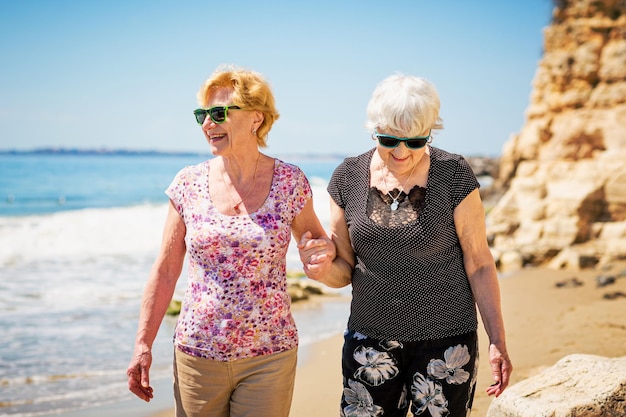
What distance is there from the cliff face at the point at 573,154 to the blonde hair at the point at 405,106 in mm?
9559

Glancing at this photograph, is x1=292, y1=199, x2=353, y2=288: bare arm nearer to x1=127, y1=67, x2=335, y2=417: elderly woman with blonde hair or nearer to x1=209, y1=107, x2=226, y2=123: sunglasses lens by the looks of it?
x1=127, y1=67, x2=335, y2=417: elderly woman with blonde hair

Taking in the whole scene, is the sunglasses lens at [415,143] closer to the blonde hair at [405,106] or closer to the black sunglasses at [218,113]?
the blonde hair at [405,106]

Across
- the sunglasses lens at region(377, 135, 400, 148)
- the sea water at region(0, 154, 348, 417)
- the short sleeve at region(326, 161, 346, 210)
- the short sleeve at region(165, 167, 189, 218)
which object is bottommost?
the sea water at region(0, 154, 348, 417)

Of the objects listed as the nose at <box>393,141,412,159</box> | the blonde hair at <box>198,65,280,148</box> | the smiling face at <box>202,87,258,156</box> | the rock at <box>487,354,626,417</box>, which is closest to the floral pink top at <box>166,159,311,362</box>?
the smiling face at <box>202,87,258,156</box>

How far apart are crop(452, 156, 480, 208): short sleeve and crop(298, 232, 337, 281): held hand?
0.58 meters

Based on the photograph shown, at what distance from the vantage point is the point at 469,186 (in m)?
2.91

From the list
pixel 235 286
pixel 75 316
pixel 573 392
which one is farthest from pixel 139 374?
pixel 75 316

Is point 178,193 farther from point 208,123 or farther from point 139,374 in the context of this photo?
point 139,374

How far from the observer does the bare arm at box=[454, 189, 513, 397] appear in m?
2.88

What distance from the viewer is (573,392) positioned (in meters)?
3.72

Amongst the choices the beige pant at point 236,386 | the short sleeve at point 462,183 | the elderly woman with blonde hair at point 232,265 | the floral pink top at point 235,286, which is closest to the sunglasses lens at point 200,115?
the elderly woman with blonde hair at point 232,265

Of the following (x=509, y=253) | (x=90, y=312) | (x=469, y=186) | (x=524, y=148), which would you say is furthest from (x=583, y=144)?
(x=469, y=186)

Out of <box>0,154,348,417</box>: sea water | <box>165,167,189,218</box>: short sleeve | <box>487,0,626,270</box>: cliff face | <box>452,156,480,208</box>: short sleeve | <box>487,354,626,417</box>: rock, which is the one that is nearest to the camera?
<box>452,156,480,208</box>: short sleeve

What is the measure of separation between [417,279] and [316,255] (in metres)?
0.44
